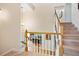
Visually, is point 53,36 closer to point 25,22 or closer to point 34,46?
point 34,46

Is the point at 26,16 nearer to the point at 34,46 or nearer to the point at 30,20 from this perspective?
the point at 30,20

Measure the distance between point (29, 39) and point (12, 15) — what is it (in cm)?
50

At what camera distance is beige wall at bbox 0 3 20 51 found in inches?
88.6

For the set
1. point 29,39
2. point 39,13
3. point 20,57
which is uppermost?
point 39,13

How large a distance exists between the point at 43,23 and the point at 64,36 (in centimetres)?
61

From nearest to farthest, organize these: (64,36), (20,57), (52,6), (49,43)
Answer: (20,57) < (52,6) < (49,43) < (64,36)

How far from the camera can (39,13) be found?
235 centimetres

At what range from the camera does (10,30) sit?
7.51 feet

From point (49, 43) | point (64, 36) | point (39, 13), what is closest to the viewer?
point (39, 13)

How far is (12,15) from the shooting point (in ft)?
7.48

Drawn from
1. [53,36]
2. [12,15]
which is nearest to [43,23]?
[53,36]

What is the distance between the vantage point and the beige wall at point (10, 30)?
2250 mm

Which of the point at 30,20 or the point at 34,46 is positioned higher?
the point at 30,20

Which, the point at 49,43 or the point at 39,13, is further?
the point at 49,43
